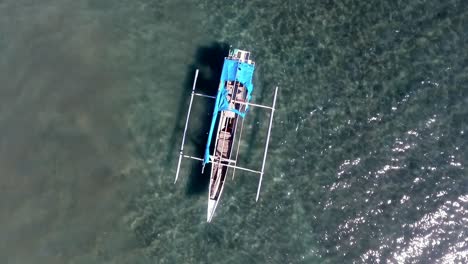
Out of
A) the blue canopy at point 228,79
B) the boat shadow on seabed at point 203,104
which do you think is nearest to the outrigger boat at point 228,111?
the blue canopy at point 228,79

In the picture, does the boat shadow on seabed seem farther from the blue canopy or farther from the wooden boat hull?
the blue canopy

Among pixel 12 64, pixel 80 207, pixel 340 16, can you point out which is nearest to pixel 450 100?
pixel 340 16

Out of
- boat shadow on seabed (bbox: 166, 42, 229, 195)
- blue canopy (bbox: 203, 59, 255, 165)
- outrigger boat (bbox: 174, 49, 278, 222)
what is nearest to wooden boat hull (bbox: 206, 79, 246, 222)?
outrigger boat (bbox: 174, 49, 278, 222)

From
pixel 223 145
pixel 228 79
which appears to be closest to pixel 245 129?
pixel 223 145

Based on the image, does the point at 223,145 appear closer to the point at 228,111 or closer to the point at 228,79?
the point at 228,111

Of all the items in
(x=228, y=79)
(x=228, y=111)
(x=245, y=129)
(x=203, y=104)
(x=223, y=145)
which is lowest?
(x=223, y=145)

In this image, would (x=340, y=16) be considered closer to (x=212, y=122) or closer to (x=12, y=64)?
(x=212, y=122)
